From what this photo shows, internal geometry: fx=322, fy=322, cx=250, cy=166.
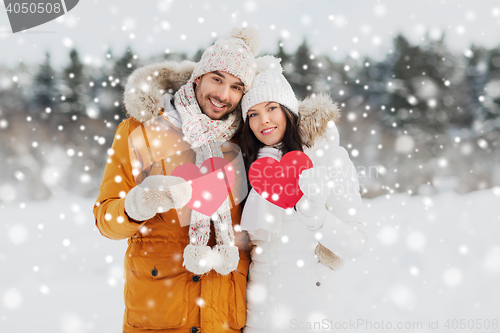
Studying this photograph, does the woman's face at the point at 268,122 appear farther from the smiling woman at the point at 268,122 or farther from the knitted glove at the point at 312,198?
the knitted glove at the point at 312,198

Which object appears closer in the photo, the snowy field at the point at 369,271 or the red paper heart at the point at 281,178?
the red paper heart at the point at 281,178

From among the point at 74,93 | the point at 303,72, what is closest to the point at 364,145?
the point at 303,72

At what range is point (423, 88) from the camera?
10.4 metres

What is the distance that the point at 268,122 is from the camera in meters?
1.91

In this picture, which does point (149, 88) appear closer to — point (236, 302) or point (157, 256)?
point (157, 256)

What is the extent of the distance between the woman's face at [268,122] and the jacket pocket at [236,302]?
0.79 m

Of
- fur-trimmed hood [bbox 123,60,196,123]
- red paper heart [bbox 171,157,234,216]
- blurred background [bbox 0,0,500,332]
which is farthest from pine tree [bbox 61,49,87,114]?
red paper heart [bbox 171,157,234,216]

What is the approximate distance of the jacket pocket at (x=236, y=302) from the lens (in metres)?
1.67

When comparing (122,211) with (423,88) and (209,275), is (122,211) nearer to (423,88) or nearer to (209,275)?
(209,275)

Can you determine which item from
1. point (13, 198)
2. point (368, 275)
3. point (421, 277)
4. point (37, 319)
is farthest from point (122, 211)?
point (13, 198)

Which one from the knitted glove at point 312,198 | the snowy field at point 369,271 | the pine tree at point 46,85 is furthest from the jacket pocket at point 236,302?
the pine tree at point 46,85

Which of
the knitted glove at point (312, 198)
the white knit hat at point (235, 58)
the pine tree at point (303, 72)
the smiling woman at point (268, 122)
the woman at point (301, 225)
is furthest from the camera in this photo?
the pine tree at point (303, 72)

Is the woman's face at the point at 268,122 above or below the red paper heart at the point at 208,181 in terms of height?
above

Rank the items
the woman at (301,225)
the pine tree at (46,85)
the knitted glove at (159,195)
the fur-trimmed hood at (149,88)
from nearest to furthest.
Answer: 1. the knitted glove at (159,195)
2. the woman at (301,225)
3. the fur-trimmed hood at (149,88)
4. the pine tree at (46,85)
